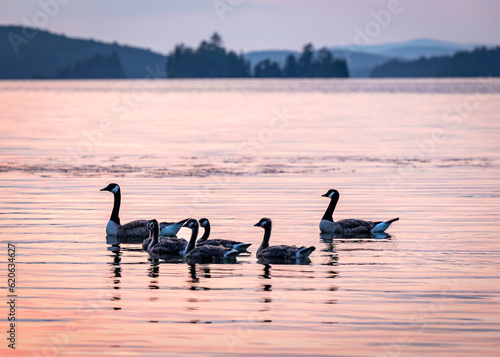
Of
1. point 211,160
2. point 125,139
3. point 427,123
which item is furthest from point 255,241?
point 427,123

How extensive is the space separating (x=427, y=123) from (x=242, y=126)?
14650 mm

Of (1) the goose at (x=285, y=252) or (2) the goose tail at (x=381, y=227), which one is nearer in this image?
(1) the goose at (x=285, y=252)

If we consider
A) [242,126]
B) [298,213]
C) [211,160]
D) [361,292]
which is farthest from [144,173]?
[242,126]

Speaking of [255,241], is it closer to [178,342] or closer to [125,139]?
[178,342]

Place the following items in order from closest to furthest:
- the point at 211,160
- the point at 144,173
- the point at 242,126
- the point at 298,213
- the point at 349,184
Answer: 1. the point at 298,213
2. the point at 349,184
3. the point at 144,173
4. the point at 211,160
5. the point at 242,126

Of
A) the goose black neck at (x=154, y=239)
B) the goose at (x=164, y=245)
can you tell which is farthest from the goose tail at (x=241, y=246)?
the goose black neck at (x=154, y=239)

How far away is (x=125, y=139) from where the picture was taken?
56.9m

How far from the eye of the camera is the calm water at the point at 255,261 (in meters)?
13.1

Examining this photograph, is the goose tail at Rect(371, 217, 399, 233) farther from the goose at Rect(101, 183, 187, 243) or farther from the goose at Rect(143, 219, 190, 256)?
the goose at Rect(143, 219, 190, 256)

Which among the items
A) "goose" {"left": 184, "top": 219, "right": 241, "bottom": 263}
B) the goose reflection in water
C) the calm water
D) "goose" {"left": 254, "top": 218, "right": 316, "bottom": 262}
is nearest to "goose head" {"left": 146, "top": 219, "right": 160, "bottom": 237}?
the calm water

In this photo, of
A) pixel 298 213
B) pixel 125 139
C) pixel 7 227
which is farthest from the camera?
pixel 125 139

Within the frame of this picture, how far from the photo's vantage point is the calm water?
13133mm

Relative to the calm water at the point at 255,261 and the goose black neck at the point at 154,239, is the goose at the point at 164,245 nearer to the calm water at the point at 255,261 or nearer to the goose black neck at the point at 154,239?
the goose black neck at the point at 154,239

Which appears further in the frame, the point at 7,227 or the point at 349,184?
the point at 349,184
